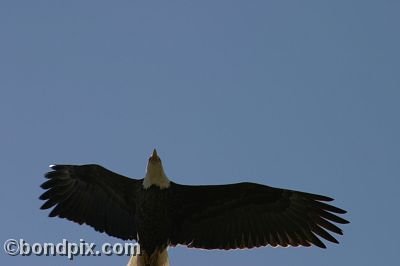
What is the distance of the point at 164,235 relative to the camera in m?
11.8

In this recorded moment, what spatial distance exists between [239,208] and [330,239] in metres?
1.37

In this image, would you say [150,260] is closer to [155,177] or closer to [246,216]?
[155,177]

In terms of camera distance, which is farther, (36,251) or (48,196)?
(48,196)

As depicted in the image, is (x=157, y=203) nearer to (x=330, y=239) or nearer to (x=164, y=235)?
(x=164, y=235)

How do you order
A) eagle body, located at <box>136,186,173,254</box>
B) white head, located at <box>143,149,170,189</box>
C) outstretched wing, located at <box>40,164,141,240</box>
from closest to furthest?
1. eagle body, located at <box>136,186,173,254</box>
2. white head, located at <box>143,149,170,189</box>
3. outstretched wing, located at <box>40,164,141,240</box>

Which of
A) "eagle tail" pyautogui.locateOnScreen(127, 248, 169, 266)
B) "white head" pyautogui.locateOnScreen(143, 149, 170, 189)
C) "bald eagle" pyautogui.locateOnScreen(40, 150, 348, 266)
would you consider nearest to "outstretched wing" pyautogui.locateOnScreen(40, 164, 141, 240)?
"bald eagle" pyautogui.locateOnScreen(40, 150, 348, 266)

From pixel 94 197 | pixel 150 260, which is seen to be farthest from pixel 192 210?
pixel 94 197

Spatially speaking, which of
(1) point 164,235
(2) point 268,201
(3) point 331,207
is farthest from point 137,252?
(3) point 331,207

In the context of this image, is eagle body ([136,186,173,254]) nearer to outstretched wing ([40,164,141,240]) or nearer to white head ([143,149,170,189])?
white head ([143,149,170,189])

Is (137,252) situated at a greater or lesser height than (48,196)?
lesser

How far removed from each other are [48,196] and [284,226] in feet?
11.4

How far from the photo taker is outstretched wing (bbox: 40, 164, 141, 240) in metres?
12.1

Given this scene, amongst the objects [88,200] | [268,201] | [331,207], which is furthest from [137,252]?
[331,207]

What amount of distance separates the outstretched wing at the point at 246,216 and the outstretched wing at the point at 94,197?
0.72m
